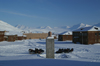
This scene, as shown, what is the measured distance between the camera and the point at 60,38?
222 feet

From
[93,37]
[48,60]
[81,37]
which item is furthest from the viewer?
[81,37]

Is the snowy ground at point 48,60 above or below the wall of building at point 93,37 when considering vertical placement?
below

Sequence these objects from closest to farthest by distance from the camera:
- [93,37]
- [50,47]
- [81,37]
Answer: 1. [50,47]
2. [93,37]
3. [81,37]

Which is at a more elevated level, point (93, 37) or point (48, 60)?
point (93, 37)

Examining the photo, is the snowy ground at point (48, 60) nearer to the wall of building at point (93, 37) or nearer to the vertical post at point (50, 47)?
the vertical post at point (50, 47)

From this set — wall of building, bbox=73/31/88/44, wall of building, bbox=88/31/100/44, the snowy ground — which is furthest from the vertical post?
wall of building, bbox=73/31/88/44

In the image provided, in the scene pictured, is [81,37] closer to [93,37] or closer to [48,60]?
[93,37]

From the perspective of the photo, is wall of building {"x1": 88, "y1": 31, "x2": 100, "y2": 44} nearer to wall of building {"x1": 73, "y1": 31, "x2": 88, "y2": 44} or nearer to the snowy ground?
wall of building {"x1": 73, "y1": 31, "x2": 88, "y2": 44}

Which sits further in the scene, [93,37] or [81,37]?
[81,37]

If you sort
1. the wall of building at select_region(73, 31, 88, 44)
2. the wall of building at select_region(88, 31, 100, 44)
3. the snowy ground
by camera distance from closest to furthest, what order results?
the snowy ground → the wall of building at select_region(88, 31, 100, 44) → the wall of building at select_region(73, 31, 88, 44)

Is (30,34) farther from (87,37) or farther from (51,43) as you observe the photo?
(51,43)

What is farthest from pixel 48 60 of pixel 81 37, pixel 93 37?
pixel 81 37

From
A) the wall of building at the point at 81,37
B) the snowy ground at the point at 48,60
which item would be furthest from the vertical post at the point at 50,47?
the wall of building at the point at 81,37

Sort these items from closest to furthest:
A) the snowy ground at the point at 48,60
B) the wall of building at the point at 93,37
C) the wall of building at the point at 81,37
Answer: the snowy ground at the point at 48,60, the wall of building at the point at 93,37, the wall of building at the point at 81,37
